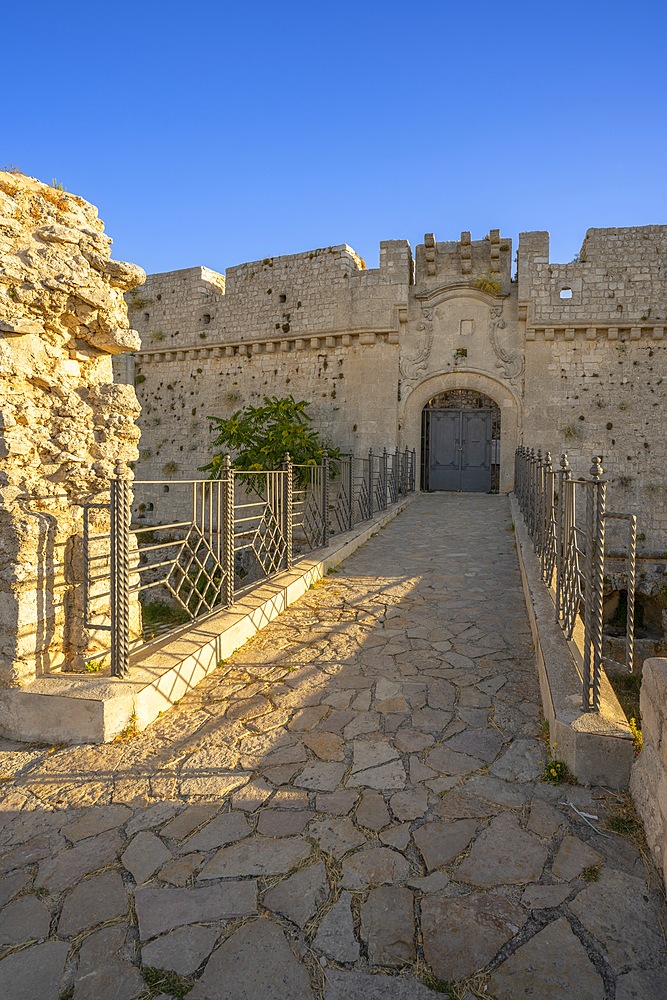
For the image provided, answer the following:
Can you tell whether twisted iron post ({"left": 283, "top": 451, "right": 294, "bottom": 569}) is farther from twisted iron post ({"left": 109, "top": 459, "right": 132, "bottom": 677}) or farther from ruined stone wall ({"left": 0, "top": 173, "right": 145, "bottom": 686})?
twisted iron post ({"left": 109, "top": 459, "right": 132, "bottom": 677})

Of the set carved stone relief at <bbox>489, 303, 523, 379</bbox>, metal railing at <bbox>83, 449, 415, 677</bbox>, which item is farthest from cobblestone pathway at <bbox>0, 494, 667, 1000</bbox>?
carved stone relief at <bbox>489, 303, 523, 379</bbox>

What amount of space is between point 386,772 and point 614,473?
12005 millimetres

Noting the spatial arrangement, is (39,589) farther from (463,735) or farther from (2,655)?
(463,735)

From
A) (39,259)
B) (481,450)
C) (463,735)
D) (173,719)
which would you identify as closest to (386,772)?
(463,735)

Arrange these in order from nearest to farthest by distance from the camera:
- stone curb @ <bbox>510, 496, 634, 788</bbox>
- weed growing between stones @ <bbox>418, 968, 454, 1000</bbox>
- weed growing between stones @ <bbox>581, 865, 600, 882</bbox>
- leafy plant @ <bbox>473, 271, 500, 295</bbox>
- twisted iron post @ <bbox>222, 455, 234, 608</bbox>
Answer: weed growing between stones @ <bbox>418, 968, 454, 1000</bbox>, weed growing between stones @ <bbox>581, 865, 600, 882</bbox>, stone curb @ <bbox>510, 496, 634, 788</bbox>, twisted iron post @ <bbox>222, 455, 234, 608</bbox>, leafy plant @ <bbox>473, 271, 500, 295</bbox>

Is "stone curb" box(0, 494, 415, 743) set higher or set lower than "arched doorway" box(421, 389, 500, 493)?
lower

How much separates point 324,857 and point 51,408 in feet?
9.93

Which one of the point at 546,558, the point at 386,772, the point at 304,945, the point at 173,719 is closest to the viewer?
the point at 304,945

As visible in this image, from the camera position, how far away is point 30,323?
133 inches

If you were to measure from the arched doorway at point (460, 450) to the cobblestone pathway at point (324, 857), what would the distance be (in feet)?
39.5

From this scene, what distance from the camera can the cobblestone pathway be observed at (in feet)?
5.39

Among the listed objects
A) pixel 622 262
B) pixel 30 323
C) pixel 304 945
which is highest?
pixel 622 262

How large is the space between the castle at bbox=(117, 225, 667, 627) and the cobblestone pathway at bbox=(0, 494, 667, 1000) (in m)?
9.78

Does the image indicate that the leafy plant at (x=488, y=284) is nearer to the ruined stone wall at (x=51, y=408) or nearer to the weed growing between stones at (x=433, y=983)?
the ruined stone wall at (x=51, y=408)
